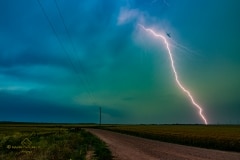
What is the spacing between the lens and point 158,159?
2008 cm

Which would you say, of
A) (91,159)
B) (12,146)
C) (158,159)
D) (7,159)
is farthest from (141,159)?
(12,146)

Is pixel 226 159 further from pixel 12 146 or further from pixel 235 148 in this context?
pixel 12 146

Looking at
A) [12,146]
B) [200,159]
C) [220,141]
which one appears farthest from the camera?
[220,141]

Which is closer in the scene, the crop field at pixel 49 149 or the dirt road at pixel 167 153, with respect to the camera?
the crop field at pixel 49 149

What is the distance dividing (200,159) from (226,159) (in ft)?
6.44

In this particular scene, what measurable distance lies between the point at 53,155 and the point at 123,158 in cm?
450

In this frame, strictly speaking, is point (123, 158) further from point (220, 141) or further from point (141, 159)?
point (220, 141)

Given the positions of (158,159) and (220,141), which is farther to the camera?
(220,141)

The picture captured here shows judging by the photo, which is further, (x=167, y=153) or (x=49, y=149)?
(x=167, y=153)

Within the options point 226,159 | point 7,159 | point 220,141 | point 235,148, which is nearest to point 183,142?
point 220,141

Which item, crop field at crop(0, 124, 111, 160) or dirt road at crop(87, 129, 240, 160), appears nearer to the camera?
crop field at crop(0, 124, 111, 160)

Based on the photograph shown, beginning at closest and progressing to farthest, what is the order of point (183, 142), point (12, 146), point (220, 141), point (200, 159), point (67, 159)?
1. point (67, 159)
2. point (200, 159)
3. point (12, 146)
4. point (220, 141)
5. point (183, 142)

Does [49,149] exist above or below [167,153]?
above

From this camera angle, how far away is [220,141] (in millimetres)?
35125
